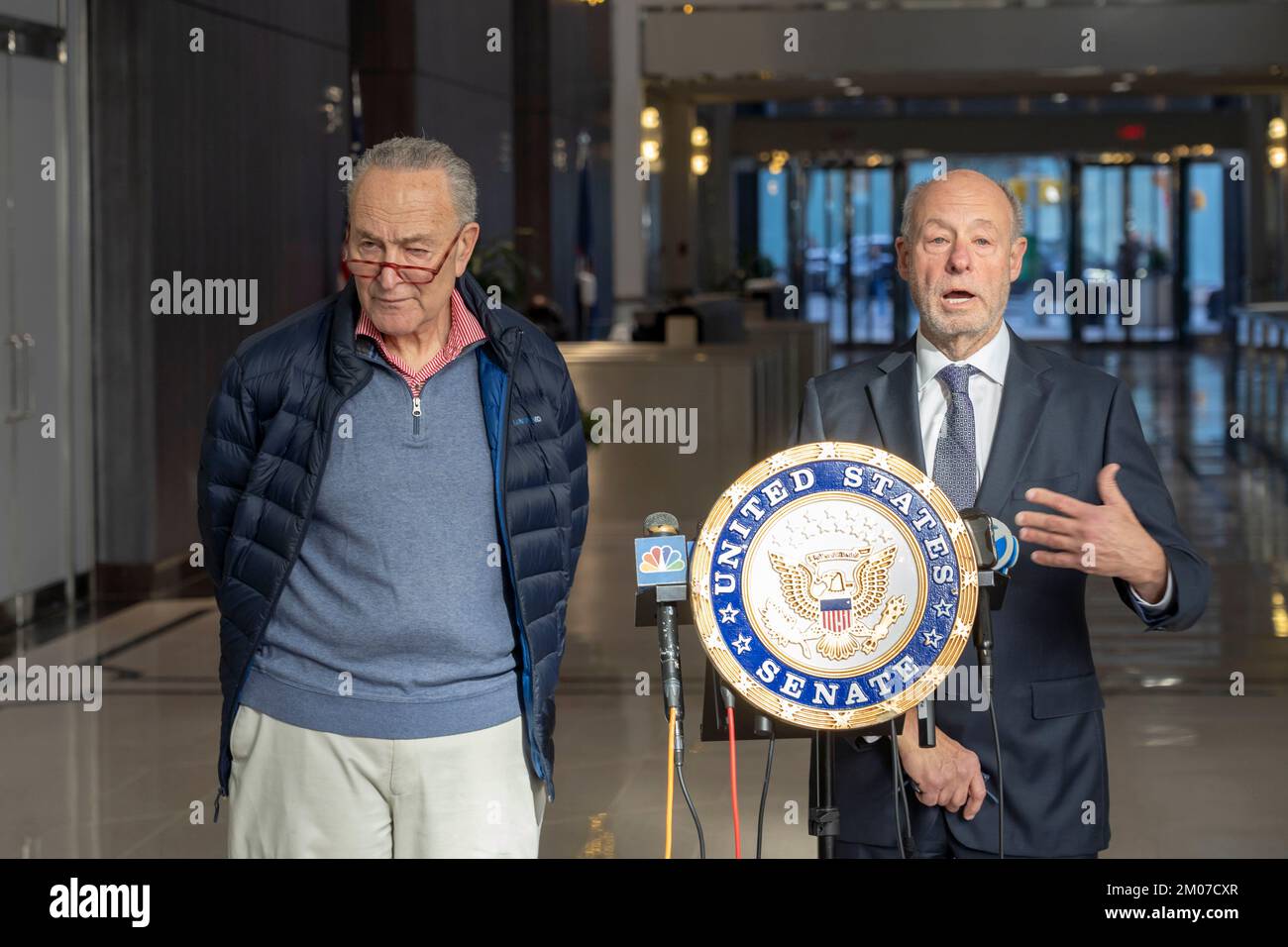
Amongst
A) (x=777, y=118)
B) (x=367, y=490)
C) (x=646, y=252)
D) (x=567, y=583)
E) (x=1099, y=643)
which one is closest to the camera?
(x=367, y=490)

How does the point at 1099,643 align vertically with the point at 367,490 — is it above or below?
below

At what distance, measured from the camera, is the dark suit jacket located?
216cm

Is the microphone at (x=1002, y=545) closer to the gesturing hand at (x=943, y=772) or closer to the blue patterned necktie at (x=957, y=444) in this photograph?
the blue patterned necktie at (x=957, y=444)

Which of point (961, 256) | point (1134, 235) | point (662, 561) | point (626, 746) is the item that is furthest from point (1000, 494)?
point (1134, 235)

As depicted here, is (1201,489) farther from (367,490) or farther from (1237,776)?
(367,490)

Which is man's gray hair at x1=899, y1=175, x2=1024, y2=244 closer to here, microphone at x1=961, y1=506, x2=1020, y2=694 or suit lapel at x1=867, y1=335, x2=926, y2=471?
suit lapel at x1=867, y1=335, x2=926, y2=471

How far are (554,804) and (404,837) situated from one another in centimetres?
275

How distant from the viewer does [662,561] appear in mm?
2039

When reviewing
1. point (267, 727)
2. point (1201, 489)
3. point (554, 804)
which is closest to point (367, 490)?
point (267, 727)

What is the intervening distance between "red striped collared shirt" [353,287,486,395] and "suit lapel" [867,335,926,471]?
55cm

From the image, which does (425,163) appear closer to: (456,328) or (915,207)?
(456,328)

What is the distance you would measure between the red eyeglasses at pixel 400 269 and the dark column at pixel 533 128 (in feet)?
49.8

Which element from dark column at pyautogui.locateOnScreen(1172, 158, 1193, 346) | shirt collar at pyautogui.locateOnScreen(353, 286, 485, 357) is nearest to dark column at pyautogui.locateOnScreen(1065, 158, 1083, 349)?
dark column at pyautogui.locateOnScreen(1172, 158, 1193, 346)

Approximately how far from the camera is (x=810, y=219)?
28234mm
